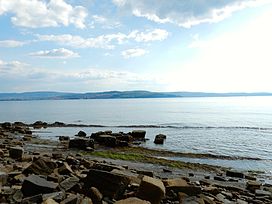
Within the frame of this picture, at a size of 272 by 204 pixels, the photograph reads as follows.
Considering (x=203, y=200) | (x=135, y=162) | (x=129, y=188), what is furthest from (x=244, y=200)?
(x=135, y=162)

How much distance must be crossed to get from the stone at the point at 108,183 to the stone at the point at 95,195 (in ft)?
0.89

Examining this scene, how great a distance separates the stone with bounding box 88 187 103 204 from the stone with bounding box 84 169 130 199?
27 centimetres

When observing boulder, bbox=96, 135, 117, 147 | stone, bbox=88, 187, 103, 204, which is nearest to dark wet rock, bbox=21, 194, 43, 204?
stone, bbox=88, 187, 103, 204

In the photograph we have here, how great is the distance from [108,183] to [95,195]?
0.61m

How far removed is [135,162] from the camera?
25.7 metres

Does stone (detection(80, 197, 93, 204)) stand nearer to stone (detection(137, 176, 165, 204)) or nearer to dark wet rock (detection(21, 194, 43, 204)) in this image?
dark wet rock (detection(21, 194, 43, 204))

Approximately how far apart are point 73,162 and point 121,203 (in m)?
10.1

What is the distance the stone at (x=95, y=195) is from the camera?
9.22 m

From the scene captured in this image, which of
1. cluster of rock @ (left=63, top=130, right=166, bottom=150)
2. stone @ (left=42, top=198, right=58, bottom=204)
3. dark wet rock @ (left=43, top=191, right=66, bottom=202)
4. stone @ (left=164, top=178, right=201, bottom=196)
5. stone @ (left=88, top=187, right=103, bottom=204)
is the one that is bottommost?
cluster of rock @ (left=63, top=130, right=166, bottom=150)

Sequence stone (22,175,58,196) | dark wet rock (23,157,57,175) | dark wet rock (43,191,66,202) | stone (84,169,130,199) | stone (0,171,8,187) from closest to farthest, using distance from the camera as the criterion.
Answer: dark wet rock (43,191,66,202), stone (22,175,58,196), stone (84,169,130,199), stone (0,171,8,187), dark wet rock (23,157,57,175)

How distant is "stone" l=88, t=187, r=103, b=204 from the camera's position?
9219mm

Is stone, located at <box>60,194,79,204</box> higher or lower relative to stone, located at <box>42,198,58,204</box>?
lower

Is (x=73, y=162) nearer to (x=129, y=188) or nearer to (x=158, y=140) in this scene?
(x=129, y=188)

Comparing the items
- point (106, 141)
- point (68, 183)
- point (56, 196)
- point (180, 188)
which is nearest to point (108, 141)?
point (106, 141)
